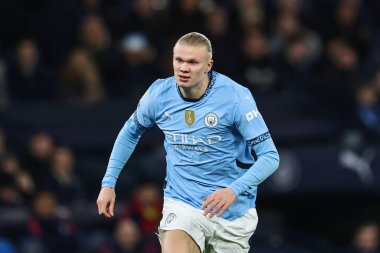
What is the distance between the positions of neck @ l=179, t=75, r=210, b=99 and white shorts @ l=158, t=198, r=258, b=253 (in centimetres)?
73

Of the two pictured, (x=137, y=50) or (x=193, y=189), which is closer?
(x=193, y=189)

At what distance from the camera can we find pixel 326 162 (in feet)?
44.2

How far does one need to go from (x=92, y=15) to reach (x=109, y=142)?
1694mm

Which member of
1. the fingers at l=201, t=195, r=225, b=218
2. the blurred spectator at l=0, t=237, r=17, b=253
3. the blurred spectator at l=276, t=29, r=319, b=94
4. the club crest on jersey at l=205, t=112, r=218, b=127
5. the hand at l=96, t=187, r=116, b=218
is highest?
the club crest on jersey at l=205, t=112, r=218, b=127

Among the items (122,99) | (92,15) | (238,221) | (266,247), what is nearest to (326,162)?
(266,247)

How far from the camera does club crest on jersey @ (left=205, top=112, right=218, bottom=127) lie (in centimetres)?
741

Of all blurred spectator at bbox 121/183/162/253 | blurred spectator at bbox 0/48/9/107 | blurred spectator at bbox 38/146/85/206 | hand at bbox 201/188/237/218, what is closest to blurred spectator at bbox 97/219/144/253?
blurred spectator at bbox 121/183/162/253

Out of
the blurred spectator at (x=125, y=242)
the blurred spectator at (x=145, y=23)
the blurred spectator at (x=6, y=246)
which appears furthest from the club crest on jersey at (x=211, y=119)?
the blurred spectator at (x=145, y=23)

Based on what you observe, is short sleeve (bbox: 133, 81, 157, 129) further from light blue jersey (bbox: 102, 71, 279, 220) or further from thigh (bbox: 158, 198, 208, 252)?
thigh (bbox: 158, 198, 208, 252)

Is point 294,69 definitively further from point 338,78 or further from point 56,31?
point 56,31

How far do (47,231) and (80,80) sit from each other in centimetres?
251

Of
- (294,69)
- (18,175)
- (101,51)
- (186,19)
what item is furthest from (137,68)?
(18,175)

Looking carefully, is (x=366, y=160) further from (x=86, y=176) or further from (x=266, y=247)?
(x=86, y=176)

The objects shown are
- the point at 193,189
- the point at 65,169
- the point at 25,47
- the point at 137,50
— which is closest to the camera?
the point at 193,189
